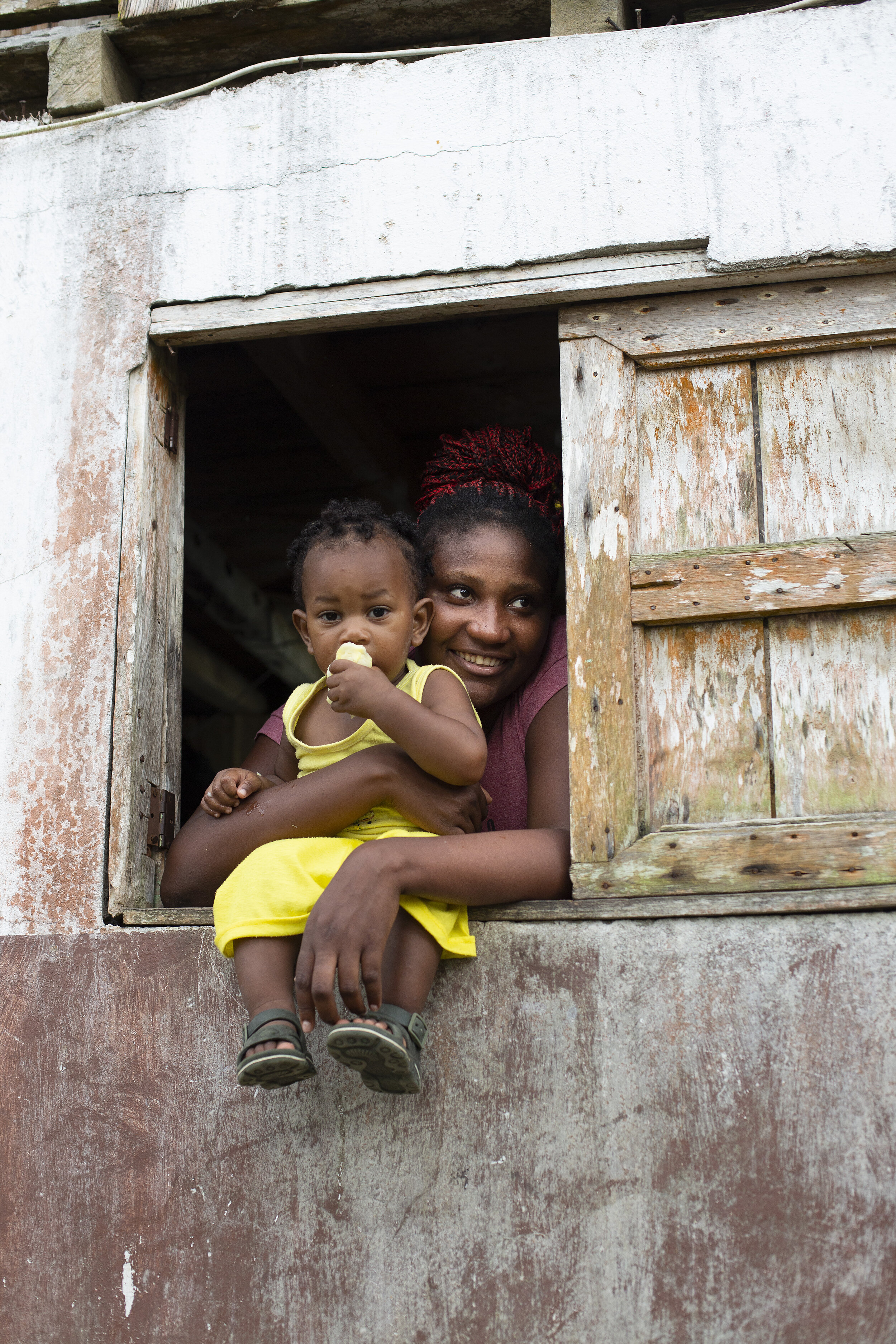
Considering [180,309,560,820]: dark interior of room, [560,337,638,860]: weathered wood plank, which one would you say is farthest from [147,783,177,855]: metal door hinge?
[180,309,560,820]: dark interior of room

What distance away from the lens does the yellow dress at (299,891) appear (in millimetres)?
2580

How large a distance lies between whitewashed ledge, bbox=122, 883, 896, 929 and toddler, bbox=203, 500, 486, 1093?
13cm

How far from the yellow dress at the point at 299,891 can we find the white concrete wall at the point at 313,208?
549 mm

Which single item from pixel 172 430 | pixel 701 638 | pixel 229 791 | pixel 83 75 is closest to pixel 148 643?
pixel 229 791

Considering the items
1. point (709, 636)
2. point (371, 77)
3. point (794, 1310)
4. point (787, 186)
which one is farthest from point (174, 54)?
point (794, 1310)

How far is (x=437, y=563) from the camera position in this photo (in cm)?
341

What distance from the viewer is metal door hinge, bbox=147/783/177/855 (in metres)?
3.12

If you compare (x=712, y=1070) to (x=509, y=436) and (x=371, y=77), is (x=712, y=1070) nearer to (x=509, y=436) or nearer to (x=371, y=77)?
(x=509, y=436)

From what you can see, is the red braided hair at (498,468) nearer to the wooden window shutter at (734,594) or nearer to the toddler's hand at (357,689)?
the wooden window shutter at (734,594)

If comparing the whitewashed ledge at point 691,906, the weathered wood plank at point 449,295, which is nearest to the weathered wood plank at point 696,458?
the weathered wood plank at point 449,295

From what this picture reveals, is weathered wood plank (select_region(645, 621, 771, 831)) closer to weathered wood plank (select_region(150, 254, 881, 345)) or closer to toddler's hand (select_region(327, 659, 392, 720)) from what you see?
toddler's hand (select_region(327, 659, 392, 720))

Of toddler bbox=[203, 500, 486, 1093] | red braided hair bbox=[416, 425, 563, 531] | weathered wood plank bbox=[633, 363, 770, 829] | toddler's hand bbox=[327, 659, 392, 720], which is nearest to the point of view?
toddler bbox=[203, 500, 486, 1093]

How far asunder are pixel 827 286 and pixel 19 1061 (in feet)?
8.80

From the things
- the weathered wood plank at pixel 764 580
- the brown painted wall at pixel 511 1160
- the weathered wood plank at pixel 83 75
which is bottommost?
the brown painted wall at pixel 511 1160
